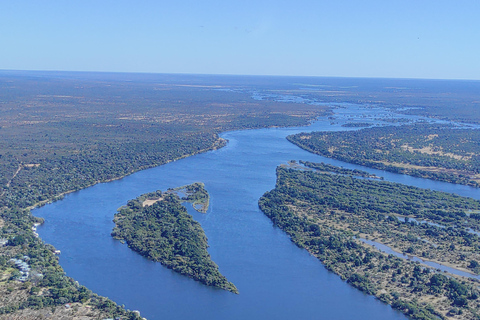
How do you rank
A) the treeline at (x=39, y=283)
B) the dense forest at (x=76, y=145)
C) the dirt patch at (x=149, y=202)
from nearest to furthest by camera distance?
the treeline at (x=39, y=283)
the dense forest at (x=76, y=145)
the dirt patch at (x=149, y=202)

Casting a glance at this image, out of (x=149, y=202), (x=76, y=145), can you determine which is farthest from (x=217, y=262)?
(x=76, y=145)

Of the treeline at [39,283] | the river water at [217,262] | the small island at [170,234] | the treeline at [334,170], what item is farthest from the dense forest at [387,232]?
the treeline at [39,283]

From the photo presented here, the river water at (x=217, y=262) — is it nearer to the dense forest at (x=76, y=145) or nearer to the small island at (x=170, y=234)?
the small island at (x=170, y=234)

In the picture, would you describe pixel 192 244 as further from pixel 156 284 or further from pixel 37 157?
pixel 37 157

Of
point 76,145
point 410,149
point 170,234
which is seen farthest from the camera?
point 410,149

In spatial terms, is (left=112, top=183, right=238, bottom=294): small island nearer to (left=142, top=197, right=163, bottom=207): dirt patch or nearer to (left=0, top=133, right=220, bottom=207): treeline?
(left=142, top=197, right=163, bottom=207): dirt patch

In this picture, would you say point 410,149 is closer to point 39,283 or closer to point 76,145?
point 76,145

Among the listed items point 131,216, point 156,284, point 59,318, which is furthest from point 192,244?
point 59,318
